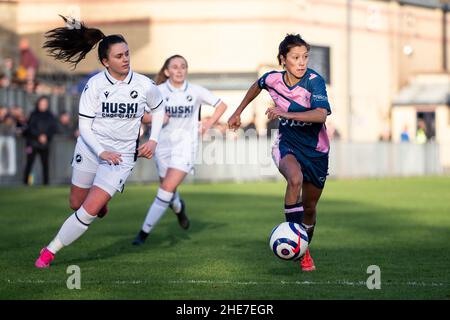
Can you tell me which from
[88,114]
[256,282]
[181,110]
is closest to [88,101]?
[88,114]

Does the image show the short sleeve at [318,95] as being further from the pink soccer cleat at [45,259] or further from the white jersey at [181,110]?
the white jersey at [181,110]

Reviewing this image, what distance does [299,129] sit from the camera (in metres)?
11.4

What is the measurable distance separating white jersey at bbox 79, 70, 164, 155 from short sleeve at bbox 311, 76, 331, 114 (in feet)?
5.98

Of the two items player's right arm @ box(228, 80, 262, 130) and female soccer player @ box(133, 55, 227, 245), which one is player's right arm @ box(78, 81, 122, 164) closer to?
player's right arm @ box(228, 80, 262, 130)

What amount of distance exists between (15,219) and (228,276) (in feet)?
28.6

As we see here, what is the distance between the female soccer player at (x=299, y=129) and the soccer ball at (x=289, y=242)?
44cm

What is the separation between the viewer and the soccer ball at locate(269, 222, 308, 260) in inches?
415

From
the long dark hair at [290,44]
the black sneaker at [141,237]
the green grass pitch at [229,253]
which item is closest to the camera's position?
the green grass pitch at [229,253]

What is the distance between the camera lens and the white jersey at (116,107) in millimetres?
11555

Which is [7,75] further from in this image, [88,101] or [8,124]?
[88,101]

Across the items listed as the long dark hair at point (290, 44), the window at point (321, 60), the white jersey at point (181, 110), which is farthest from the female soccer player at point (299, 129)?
the window at point (321, 60)

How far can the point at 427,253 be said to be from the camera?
12.8m
